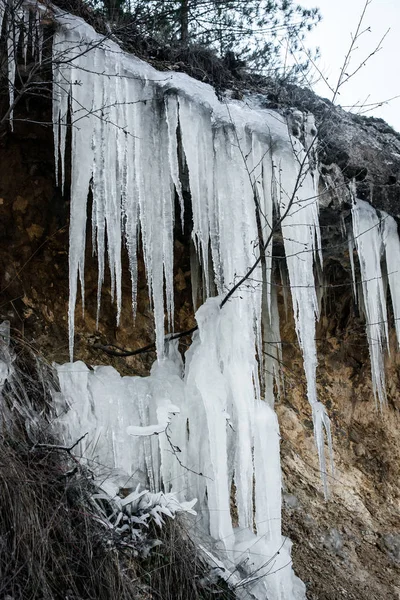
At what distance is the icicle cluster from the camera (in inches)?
201

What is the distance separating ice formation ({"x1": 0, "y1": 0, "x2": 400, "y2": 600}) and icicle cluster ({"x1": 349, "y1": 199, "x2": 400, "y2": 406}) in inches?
20.8

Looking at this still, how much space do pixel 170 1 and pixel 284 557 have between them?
14.2 feet

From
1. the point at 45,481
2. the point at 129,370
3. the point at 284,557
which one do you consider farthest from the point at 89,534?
the point at 129,370

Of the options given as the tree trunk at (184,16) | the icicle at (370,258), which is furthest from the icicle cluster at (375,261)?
the tree trunk at (184,16)

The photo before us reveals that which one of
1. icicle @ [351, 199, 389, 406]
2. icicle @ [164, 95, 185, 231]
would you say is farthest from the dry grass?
icicle @ [351, 199, 389, 406]

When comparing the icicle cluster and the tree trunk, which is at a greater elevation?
the tree trunk

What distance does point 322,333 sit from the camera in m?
6.27

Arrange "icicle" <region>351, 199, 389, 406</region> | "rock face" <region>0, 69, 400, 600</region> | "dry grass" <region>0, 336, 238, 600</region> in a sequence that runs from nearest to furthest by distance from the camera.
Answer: "dry grass" <region>0, 336, 238, 600</region> < "rock face" <region>0, 69, 400, 600</region> < "icicle" <region>351, 199, 389, 406</region>

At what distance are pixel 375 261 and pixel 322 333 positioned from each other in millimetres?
1183

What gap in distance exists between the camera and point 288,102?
4.97 metres

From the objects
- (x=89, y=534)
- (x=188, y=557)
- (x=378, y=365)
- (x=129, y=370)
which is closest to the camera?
(x=89, y=534)

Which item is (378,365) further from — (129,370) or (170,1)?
(170,1)

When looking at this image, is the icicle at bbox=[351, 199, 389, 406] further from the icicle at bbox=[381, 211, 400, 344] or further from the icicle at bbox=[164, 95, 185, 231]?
the icicle at bbox=[164, 95, 185, 231]

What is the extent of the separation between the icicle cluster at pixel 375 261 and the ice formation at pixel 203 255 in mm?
529
